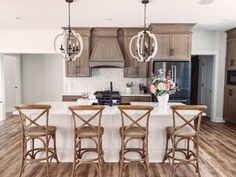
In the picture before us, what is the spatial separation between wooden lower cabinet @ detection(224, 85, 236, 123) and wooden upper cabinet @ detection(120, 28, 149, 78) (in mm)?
2531

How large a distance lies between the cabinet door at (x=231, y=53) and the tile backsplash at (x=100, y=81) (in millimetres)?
2558

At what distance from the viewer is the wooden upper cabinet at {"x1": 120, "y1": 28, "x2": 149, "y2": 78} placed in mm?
5906

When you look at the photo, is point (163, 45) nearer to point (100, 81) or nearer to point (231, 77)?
point (100, 81)

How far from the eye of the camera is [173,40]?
5379 millimetres

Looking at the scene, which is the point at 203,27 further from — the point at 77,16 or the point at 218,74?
the point at 77,16

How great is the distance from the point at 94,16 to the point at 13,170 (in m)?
3.46

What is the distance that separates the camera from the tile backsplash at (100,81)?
6.32m

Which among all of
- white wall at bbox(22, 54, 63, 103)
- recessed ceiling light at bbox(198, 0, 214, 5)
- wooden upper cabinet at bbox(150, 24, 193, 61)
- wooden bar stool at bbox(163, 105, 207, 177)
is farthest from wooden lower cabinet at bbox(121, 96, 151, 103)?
white wall at bbox(22, 54, 63, 103)

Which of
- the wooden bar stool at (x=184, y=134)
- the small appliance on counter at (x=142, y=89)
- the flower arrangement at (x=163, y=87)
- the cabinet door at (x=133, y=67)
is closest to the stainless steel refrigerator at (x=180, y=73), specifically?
the cabinet door at (x=133, y=67)

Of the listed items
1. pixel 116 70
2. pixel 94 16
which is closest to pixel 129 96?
pixel 116 70

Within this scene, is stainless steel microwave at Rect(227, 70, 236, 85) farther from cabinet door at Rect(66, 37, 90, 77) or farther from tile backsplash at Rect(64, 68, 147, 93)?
cabinet door at Rect(66, 37, 90, 77)

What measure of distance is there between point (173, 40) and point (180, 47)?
26cm

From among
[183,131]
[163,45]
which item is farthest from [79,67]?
[183,131]

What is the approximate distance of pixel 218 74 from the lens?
6.43 meters
